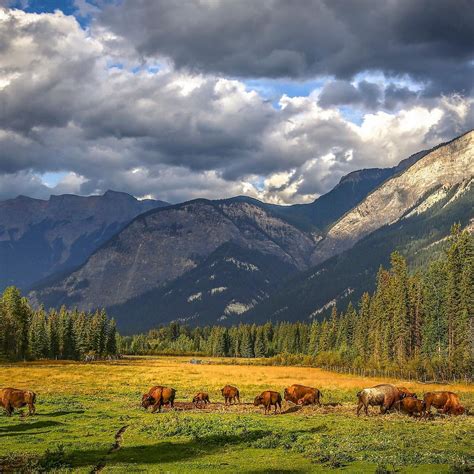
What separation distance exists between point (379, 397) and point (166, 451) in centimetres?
1916

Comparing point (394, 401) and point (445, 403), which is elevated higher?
point (394, 401)

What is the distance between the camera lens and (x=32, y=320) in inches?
5610

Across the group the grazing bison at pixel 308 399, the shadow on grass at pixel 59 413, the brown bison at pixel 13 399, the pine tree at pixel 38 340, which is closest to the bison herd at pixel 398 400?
the grazing bison at pixel 308 399

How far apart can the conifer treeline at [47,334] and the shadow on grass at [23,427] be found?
88.7 meters

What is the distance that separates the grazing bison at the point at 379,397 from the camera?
38.1 metres

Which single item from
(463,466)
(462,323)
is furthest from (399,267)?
(463,466)

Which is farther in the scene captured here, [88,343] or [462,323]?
[88,343]

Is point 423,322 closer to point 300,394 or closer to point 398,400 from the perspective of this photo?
point 300,394

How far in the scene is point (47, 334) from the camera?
131375 mm

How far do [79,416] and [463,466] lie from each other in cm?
2836

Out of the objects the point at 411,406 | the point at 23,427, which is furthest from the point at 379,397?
the point at 23,427

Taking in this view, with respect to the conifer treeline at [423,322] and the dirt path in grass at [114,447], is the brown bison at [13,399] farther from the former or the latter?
the conifer treeline at [423,322]

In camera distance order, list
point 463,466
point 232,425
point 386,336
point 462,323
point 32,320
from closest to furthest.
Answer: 1. point 463,466
2. point 232,425
3. point 462,323
4. point 386,336
5. point 32,320

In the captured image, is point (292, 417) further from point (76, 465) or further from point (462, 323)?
point (462, 323)
